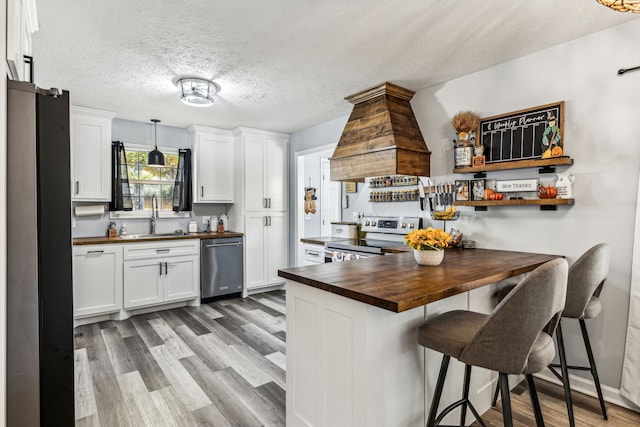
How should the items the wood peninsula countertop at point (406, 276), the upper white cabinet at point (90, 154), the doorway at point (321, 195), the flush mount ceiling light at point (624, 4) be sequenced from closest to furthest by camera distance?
the flush mount ceiling light at point (624, 4) < the wood peninsula countertop at point (406, 276) < the upper white cabinet at point (90, 154) < the doorway at point (321, 195)

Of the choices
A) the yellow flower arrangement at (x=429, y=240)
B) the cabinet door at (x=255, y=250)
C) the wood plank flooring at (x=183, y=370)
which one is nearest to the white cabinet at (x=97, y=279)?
the wood plank flooring at (x=183, y=370)

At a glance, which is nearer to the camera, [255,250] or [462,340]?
[462,340]

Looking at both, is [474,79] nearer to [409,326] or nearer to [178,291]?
[409,326]

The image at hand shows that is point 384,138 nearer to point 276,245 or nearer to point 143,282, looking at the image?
point 276,245

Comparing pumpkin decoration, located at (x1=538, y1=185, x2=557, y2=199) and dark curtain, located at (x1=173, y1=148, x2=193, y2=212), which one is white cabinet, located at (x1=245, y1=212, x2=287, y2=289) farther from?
pumpkin decoration, located at (x1=538, y1=185, x2=557, y2=199)

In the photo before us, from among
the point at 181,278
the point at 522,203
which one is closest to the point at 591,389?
the point at 522,203

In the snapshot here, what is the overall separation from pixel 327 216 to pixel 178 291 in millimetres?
2580

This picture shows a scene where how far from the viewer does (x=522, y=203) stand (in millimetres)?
2496

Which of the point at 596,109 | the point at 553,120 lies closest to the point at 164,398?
the point at 553,120

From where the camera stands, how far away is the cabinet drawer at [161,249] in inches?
155

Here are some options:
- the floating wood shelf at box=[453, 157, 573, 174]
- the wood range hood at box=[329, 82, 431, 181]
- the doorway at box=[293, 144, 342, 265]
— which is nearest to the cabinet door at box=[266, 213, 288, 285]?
the doorway at box=[293, 144, 342, 265]

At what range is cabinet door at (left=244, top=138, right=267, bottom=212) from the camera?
4.87 meters

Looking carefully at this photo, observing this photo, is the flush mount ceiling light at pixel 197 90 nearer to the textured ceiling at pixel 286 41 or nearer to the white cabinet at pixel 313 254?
the textured ceiling at pixel 286 41

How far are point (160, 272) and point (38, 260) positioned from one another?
311 cm
